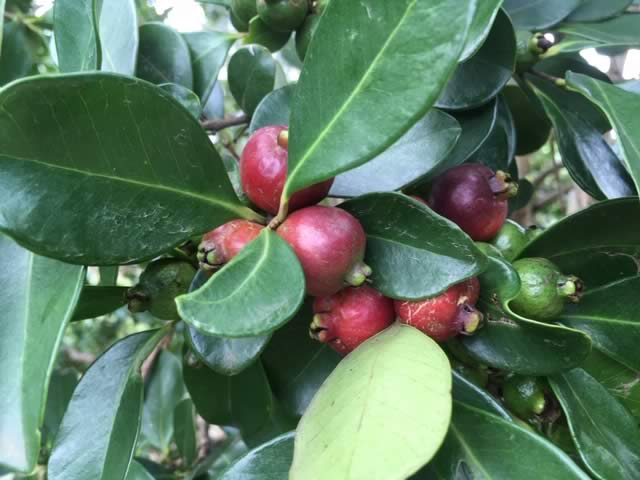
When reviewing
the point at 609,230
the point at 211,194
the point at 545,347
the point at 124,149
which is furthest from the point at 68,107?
the point at 609,230

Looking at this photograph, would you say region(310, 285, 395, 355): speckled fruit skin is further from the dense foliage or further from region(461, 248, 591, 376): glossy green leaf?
region(461, 248, 591, 376): glossy green leaf

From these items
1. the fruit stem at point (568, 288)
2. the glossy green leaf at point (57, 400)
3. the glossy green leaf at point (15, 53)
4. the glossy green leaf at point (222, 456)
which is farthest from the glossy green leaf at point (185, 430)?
the fruit stem at point (568, 288)

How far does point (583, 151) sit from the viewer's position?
0.91m

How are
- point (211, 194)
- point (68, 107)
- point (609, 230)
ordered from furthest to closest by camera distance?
point (609, 230) < point (211, 194) < point (68, 107)

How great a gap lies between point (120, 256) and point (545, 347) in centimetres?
44

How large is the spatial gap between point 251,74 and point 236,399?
1.76 ft

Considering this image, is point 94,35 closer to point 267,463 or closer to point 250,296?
point 250,296

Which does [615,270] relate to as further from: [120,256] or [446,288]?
[120,256]

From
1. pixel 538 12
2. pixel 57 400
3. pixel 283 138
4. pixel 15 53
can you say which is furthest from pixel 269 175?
pixel 57 400

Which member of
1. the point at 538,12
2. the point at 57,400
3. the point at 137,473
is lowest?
the point at 57,400

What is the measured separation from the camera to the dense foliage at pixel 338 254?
18.8 inches

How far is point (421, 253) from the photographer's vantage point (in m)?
0.60

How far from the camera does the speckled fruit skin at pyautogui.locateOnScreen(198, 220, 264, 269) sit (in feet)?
1.96

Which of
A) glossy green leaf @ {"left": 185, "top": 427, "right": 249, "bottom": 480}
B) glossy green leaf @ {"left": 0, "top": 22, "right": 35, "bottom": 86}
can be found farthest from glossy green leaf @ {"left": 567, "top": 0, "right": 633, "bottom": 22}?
glossy green leaf @ {"left": 185, "top": 427, "right": 249, "bottom": 480}
